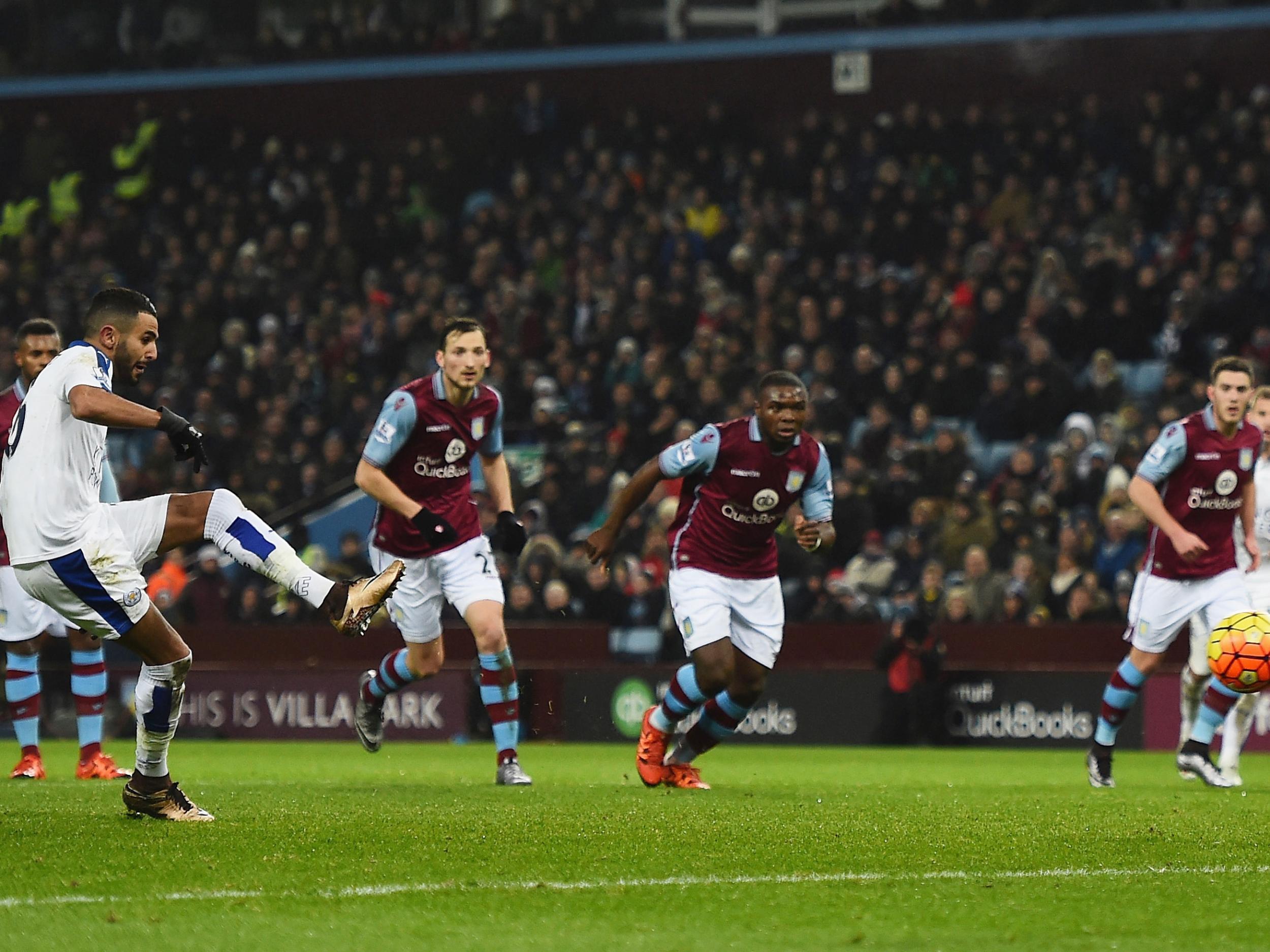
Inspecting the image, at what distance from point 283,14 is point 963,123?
11.1 meters

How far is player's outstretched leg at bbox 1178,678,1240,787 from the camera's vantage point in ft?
36.1

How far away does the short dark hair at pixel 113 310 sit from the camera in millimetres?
7477

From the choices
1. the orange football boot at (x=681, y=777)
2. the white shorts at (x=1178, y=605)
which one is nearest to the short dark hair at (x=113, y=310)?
the orange football boot at (x=681, y=777)

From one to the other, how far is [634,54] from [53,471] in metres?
19.4

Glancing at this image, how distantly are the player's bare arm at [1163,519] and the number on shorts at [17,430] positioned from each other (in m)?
6.05

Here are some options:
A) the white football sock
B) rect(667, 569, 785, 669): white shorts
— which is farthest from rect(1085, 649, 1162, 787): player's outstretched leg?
the white football sock

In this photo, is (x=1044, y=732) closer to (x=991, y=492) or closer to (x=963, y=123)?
(x=991, y=492)

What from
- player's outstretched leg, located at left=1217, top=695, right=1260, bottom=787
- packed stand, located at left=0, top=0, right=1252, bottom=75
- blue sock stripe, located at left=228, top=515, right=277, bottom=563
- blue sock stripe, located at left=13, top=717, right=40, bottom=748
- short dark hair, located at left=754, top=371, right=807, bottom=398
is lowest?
player's outstretched leg, located at left=1217, top=695, right=1260, bottom=787

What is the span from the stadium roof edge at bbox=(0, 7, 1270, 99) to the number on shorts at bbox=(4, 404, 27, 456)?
1872cm

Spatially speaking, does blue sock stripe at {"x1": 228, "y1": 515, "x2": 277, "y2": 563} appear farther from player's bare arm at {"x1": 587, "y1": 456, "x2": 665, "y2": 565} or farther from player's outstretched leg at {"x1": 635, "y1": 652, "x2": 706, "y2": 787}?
player's outstretched leg at {"x1": 635, "y1": 652, "x2": 706, "y2": 787}

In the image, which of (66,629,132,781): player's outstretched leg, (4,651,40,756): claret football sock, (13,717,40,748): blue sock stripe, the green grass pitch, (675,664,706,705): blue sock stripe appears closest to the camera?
the green grass pitch

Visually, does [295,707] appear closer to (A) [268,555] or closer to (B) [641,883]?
(A) [268,555]

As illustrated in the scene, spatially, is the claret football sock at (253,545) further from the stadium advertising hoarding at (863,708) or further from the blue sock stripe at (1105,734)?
the stadium advertising hoarding at (863,708)

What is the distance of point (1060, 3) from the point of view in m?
24.0
